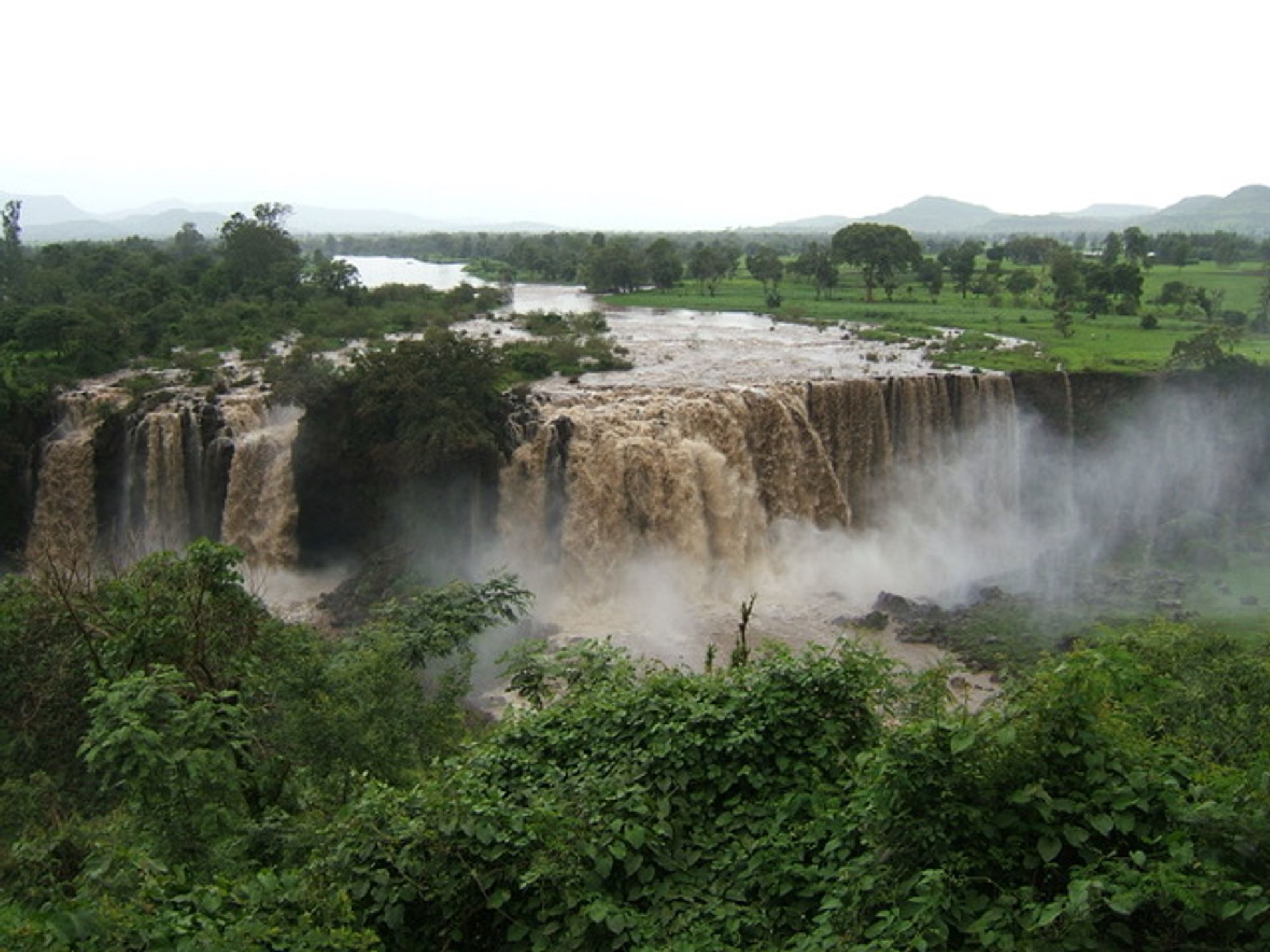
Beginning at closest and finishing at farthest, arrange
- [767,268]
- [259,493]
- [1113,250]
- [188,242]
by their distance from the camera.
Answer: [259,493]
[767,268]
[1113,250]
[188,242]

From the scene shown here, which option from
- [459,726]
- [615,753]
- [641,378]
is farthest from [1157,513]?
[615,753]

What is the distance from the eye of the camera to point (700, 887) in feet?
18.6

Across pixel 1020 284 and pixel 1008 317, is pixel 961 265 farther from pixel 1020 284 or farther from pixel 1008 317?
pixel 1008 317

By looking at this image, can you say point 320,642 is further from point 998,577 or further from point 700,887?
point 998,577

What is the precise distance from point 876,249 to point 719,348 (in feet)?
65.8

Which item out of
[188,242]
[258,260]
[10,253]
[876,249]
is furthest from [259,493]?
[188,242]

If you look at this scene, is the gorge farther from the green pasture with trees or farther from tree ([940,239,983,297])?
tree ([940,239,983,297])

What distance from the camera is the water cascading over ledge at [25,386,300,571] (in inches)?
899

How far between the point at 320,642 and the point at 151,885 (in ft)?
24.4

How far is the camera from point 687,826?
6172 mm

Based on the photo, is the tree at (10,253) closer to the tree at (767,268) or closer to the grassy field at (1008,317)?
the grassy field at (1008,317)

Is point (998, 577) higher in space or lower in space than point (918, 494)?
lower

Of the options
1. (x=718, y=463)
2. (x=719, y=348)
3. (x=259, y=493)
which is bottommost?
(x=259, y=493)

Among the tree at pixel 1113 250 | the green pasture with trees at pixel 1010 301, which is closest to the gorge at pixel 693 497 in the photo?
the green pasture with trees at pixel 1010 301
